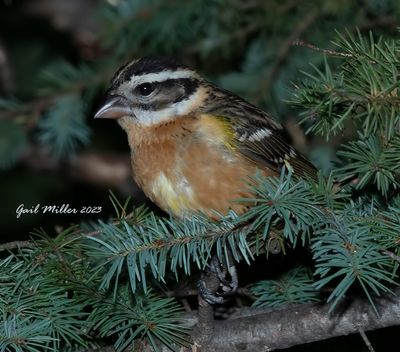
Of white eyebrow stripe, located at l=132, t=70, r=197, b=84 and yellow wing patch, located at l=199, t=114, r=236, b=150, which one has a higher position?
white eyebrow stripe, located at l=132, t=70, r=197, b=84

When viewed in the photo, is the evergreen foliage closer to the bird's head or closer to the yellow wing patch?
the yellow wing patch

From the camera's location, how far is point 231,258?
9.58 feet

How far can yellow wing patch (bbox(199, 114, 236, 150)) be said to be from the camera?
11.8 feet

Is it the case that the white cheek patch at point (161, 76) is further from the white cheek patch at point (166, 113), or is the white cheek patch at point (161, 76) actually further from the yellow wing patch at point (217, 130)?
the yellow wing patch at point (217, 130)

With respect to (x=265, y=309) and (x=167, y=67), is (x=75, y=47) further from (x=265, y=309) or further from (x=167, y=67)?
(x=265, y=309)

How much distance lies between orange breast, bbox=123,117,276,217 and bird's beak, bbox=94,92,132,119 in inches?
8.2

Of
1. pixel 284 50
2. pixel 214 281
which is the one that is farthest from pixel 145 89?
pixel 214 281

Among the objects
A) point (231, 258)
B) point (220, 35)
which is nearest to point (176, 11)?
point (220, 35)

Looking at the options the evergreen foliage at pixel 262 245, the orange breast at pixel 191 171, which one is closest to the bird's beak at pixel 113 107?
the orange breast at pixel 191 171

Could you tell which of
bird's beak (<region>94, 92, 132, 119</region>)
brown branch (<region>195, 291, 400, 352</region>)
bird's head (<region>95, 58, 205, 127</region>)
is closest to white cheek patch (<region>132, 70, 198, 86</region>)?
bird's head (<region>95, 58, 205, 127</region>)

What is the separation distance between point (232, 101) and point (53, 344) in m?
1.59

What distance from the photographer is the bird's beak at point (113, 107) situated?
12.4 feet

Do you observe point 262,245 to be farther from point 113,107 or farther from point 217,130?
point 113,107

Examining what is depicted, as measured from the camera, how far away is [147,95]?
151 inches
